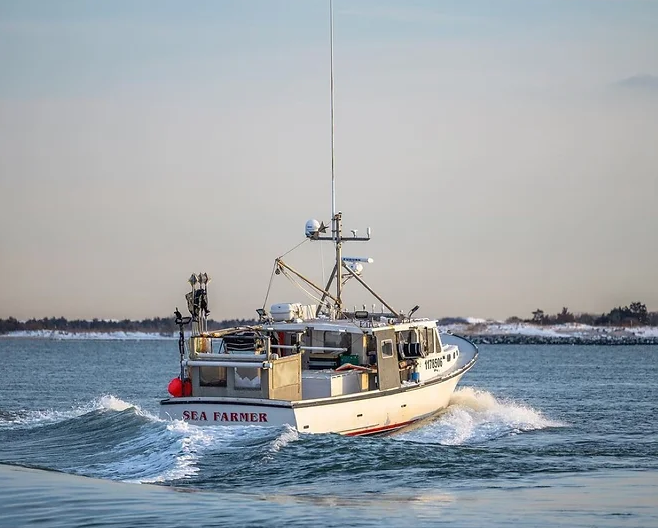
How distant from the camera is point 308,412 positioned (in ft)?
80.0

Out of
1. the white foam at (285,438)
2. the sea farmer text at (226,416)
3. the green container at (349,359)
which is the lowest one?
the white foam at (285,438)

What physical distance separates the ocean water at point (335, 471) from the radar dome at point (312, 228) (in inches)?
234

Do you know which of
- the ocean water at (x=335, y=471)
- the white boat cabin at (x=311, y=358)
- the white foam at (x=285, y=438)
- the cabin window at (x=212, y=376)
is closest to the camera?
the ocean water at (x=335, y=471)

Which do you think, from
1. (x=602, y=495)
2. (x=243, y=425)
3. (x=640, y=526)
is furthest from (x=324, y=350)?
(x=640, y=526)

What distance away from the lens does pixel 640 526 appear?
16016mm

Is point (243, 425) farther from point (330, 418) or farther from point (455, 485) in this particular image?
point (455, 485)

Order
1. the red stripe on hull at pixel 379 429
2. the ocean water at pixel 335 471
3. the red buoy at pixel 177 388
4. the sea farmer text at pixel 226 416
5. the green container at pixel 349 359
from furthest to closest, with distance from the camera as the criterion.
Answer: the green container at pixel 349 359
the red stripe on hull at pixel 379 429
the red buoy at pixel 177 388
the sea farmer text at pixel 226 416
the ocean water at pixel 335 471

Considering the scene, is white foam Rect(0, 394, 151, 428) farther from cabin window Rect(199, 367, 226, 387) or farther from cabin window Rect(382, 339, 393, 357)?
cabin window Rect(382, 339, 393, 357)

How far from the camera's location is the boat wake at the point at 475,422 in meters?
28.5

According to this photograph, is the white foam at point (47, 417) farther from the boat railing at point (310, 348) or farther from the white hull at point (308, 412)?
the boat railing at point (310, 348)

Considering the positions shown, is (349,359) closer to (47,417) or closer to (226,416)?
(226,416)

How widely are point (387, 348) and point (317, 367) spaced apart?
6.20ft

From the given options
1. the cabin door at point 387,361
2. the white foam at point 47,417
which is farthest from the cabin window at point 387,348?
the white foam at point 47,417

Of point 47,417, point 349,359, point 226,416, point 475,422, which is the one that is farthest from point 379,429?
point 47,417
